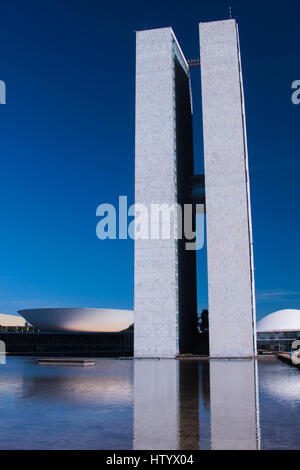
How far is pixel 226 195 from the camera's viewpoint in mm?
44594

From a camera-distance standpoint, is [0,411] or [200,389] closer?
[0,411]

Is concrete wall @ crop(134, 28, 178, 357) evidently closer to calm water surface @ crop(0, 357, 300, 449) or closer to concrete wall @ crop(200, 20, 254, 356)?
concrete wall @ crop(200, 20, 254, 356)

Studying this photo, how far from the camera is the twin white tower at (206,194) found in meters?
42.8

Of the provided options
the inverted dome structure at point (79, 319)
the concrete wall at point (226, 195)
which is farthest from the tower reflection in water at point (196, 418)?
the inverted dome structure at point (79, 319)

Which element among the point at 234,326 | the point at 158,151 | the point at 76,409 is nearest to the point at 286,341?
the point at 234,326

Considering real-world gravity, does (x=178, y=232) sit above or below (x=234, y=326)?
above

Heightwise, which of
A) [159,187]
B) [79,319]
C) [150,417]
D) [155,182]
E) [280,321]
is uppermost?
[155,182]

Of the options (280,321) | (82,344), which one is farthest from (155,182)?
(280,321)

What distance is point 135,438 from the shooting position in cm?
770

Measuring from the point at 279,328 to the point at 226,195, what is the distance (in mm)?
49739

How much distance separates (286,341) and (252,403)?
7209 centimetres

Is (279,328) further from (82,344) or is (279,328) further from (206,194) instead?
(206,194)

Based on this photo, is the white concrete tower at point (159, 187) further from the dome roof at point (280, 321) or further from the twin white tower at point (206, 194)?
the dome roof at point (280, 321)

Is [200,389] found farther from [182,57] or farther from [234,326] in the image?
[182,57]
